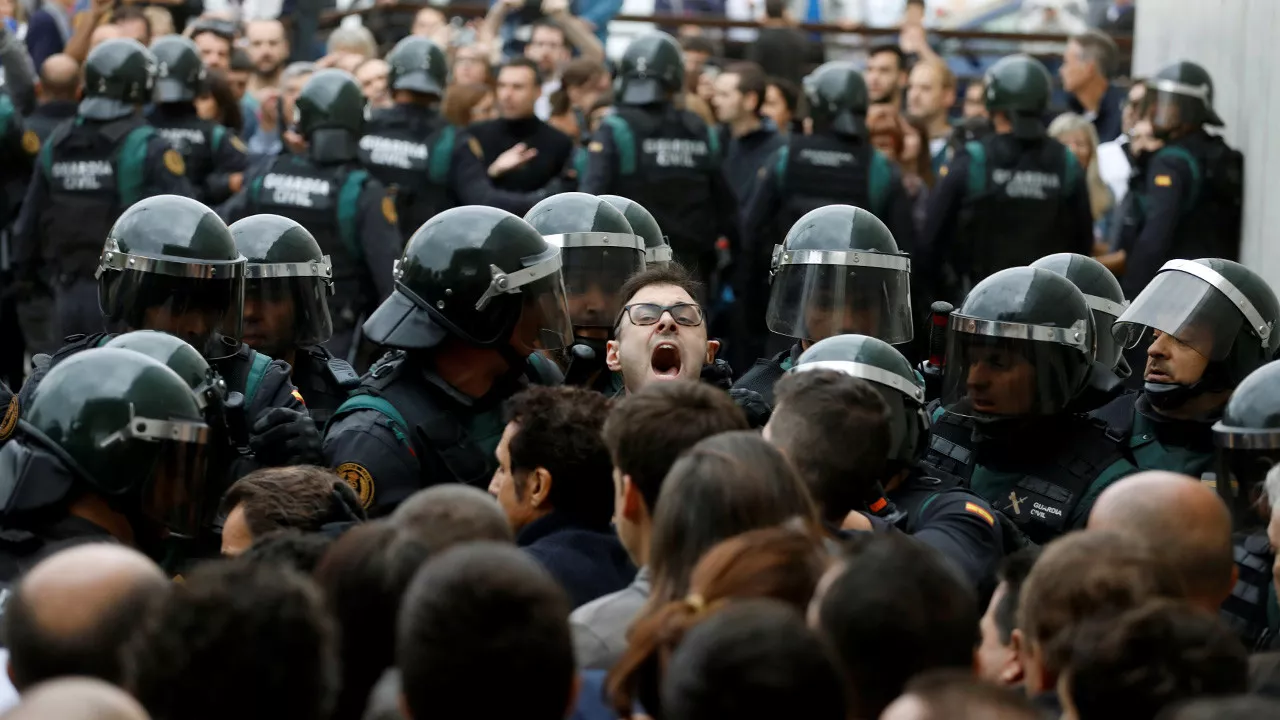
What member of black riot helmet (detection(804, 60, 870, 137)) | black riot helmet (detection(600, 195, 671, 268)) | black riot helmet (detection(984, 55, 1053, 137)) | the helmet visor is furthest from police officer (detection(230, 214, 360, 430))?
black riot helmet (detection(984, 55, 1053, 137))

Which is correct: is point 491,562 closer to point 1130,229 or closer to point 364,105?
point 364,105

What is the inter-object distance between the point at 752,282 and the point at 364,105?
275cm

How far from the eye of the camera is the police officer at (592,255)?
20.7 ft

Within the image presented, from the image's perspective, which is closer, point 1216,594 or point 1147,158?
point 1216,594

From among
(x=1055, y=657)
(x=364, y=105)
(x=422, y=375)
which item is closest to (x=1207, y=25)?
(x=364, y=105)

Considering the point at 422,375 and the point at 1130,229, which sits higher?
the point at 422,375

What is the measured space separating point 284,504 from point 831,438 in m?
1.30

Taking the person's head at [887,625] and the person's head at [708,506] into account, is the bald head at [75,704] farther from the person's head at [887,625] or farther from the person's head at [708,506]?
the person's head at [708,506]

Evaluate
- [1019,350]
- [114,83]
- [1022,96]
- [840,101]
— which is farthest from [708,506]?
[840,101]

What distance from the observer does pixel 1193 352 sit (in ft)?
19.8

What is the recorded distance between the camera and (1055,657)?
10.5ft

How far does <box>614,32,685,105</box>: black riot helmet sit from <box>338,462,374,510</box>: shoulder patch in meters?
6.56

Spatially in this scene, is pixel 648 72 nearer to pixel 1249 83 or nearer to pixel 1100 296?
pixel 1249 83

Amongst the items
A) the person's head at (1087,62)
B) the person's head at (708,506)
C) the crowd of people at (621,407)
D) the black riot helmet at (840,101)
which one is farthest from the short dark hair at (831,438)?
the person's head at (1087,62)
